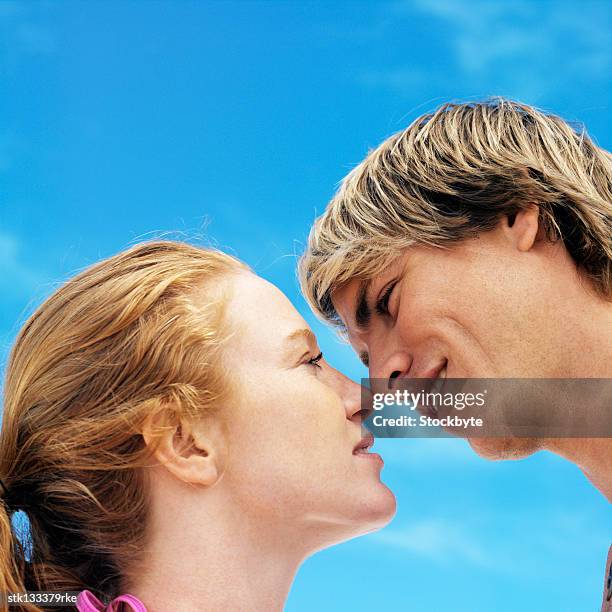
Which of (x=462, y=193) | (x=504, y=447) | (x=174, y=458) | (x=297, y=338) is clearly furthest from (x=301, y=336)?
(x=504, y=447)

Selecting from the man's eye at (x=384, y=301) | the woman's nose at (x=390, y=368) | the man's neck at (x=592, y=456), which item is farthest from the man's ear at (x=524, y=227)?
the man's neck at (x=592, y=456)

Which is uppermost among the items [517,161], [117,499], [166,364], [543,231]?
[517,161]

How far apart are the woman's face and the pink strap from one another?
16.1 inches

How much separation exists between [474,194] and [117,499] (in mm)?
1832

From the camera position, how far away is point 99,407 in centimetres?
264

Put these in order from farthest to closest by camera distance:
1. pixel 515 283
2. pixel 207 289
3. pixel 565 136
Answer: pixel 565 136 < pixel 515 283 < pixel 207 289

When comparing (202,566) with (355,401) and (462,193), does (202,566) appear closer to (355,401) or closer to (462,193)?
(355,401)

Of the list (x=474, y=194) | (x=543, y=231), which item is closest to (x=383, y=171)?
(x=474, y=194)

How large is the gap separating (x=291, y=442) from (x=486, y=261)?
3.98 feet

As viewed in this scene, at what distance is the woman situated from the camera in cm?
259

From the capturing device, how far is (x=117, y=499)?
8.64 feet

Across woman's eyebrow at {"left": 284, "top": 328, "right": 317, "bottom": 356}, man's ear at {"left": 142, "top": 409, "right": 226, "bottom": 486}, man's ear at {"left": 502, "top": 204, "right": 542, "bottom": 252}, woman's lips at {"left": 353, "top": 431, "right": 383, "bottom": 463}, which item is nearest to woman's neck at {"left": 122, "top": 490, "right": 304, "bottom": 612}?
man's ear at {"left": 142, "top": 409, "right": 226, "bottom": 486}

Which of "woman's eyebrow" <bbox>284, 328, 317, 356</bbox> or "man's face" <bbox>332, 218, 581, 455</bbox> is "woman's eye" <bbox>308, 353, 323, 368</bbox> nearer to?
"woman's eyebrow" <bbox>284, 328, 317, 356</bbox>

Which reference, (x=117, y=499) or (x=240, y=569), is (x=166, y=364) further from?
(x=240, y=569)
